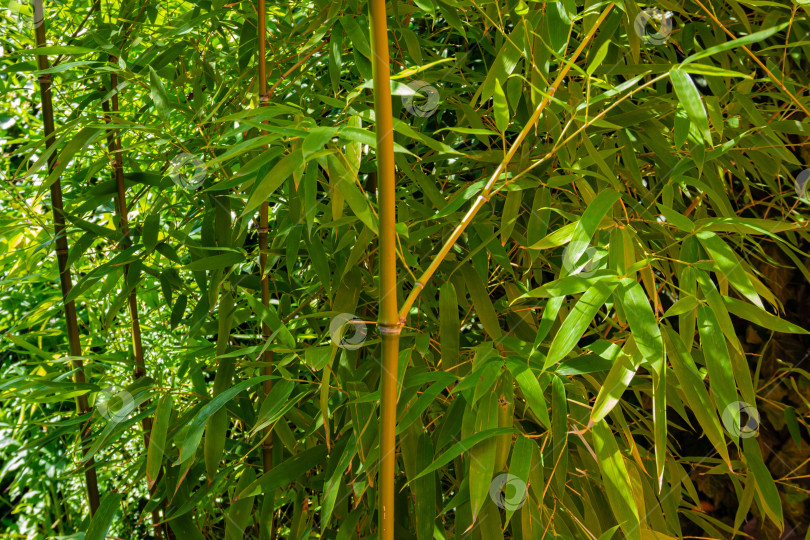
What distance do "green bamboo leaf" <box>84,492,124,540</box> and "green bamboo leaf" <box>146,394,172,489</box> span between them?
0.31 ft

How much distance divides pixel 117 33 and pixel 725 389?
0.98 meters

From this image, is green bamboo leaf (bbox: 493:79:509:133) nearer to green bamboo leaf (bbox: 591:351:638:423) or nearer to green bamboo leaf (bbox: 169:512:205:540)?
green bamboo leaf (bbox: 591:351:638:423)

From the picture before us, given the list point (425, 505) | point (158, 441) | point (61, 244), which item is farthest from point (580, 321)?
point (61, 244)

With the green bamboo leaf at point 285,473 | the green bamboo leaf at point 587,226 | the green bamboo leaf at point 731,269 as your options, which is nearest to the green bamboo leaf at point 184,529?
the green bamboo leaf at point 285,473

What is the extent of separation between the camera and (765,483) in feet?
2.68

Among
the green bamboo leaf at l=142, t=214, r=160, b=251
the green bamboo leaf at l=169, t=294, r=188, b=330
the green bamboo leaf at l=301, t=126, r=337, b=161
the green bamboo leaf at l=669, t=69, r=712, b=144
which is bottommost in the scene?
the green bamboo leaf at l=169, t=294, r=188, b=330

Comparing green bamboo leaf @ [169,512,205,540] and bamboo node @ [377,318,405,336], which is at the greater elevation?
bamboo node @ [377,318,405,336]

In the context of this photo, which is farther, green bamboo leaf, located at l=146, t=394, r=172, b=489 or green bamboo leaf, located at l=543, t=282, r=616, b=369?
green bamboo leaf, located at l=146, t=394, r=172, b=489

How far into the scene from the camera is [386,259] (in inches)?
23.6

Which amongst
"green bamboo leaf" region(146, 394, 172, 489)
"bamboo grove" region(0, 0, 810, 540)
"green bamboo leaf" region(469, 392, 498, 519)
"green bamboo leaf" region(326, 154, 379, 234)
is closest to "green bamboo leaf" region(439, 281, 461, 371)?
"bamboo grove" region(0, 0, 810, 540)

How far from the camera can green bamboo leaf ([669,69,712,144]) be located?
54cm

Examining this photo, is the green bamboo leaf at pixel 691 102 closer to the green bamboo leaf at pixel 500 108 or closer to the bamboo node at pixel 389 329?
the green bamboo leaf at pixel 500 108

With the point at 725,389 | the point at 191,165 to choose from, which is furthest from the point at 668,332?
the point at 191,165

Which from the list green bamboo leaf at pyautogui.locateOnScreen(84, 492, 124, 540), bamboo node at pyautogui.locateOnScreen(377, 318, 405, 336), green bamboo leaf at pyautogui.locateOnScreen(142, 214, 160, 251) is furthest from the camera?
green bamboo leaf at pyautogui.locateOnScreen(142, 214, 160, 251)
